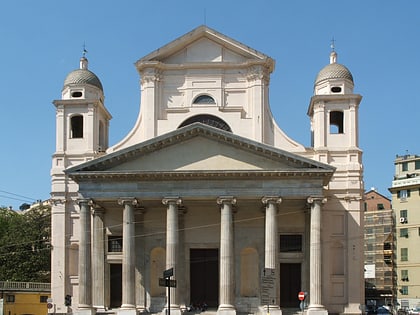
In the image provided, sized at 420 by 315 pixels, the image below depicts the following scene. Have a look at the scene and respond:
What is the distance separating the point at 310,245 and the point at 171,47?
704 inches

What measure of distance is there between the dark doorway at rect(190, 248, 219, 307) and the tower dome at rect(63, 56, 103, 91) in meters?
14.9

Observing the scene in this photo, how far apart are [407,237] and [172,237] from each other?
35071mm

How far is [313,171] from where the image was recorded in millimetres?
50750

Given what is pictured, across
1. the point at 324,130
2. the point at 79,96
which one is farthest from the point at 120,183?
the point at 324,130

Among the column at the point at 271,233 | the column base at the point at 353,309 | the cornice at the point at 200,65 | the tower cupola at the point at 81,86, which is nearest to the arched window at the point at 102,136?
the tower cupola at the point at 81,86

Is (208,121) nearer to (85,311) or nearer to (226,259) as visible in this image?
(226,259)

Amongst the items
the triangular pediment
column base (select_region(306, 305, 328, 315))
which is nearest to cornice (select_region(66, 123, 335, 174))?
the triangular pediment

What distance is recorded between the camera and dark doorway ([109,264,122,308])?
185ft

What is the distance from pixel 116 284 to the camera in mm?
56594

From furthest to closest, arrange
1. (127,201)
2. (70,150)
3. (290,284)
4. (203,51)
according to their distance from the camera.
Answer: (70,150) → (203,51) → (290,284) → (127,201)

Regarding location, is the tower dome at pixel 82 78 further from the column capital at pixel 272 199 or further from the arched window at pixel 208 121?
the column capital at pixel 272 199

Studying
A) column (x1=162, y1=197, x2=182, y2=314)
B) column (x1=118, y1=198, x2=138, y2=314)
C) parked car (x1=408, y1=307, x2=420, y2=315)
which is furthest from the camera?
parked car (x1=408, y1=307, x2=420, y2=315)

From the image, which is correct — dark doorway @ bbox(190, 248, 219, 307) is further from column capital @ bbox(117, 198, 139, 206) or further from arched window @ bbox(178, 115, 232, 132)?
arched window @ bbox(178, 115, 232, 132)

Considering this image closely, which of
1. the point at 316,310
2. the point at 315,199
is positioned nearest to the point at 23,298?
the point at 316,310
